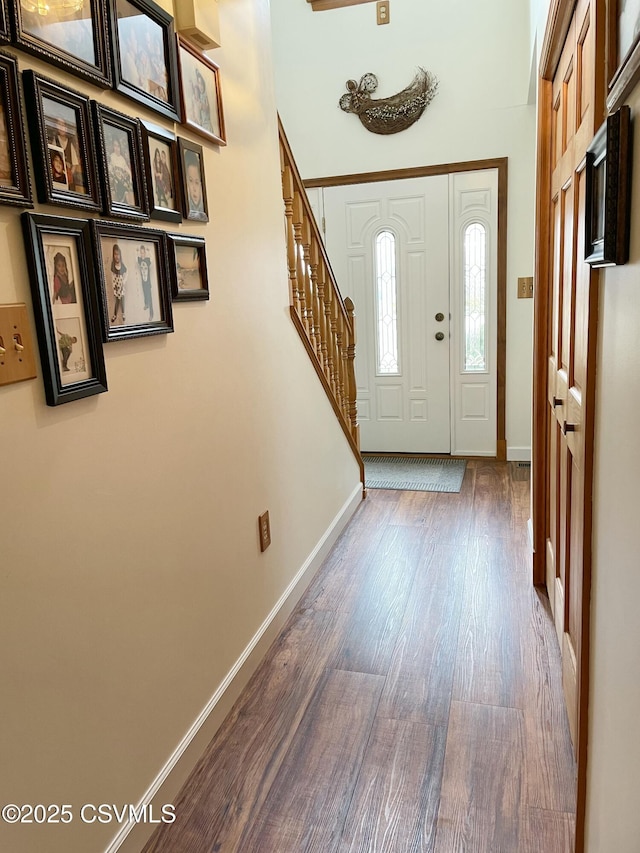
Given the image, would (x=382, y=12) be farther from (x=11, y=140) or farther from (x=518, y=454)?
(x=11, y=140)

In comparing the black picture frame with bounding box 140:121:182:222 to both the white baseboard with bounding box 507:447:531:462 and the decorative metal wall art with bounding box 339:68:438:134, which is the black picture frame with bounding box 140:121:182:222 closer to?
the decorative metal wall art with bounding box 339:68:438:134

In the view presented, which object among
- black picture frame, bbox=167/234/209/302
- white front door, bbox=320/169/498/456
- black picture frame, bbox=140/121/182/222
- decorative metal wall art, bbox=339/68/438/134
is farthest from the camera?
white front door, bbox=320/169/498/456

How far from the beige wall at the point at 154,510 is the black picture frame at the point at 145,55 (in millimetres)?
47

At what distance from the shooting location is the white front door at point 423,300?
13.8 ft

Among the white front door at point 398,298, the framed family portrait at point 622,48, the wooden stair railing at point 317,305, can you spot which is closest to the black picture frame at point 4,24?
the framed family portrait at point 622,48

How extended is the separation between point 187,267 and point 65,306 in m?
0.53

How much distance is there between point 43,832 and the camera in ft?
3.70

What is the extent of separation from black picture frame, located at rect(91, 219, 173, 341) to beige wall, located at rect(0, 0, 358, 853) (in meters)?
0.05

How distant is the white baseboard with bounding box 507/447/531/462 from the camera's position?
439 centimetres

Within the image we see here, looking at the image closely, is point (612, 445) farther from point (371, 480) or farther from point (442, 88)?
point (442, 88)

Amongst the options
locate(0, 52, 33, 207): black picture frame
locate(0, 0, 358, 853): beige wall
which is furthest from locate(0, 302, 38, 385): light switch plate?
locate(0, 52, 33, 207): black picture frame

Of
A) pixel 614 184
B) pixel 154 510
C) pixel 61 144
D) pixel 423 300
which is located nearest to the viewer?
pixel 614 184

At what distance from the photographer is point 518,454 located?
4.40m

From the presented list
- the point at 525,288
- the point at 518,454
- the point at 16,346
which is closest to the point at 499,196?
the point at 525,288
